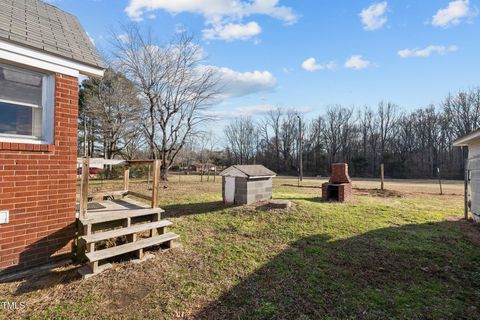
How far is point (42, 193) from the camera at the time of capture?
384 cm

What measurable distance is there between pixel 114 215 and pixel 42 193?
1077 millimetres

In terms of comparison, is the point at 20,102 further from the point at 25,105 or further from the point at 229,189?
the point at 229,189

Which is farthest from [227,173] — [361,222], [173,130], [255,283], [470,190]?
[173,130]

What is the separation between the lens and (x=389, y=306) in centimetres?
312

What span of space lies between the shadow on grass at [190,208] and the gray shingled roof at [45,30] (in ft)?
15.3

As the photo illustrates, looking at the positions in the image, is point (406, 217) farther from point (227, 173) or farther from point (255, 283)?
point (255, 283)

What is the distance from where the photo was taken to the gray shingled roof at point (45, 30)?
3.72 m

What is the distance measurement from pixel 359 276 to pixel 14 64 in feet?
19.8

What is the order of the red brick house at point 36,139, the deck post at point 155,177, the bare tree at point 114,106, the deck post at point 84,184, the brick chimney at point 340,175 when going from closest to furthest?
the red brick house at point 36,139, the deck post at point 84,184, the deck post at point 155,177, the brick chimney at point 340,175, the bare tree at point 114,106

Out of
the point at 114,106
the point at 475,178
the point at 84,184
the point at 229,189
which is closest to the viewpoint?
the point at 84,184

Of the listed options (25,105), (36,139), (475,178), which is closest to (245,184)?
(36,139)

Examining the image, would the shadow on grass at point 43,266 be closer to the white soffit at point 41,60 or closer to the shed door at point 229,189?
the white soffit at point 41,60

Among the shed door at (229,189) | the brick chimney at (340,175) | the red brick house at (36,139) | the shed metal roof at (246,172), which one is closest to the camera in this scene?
the red brick house at (36,139)

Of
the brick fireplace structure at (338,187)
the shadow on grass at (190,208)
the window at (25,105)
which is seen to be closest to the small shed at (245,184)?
the shadow on grass at (190,208)
